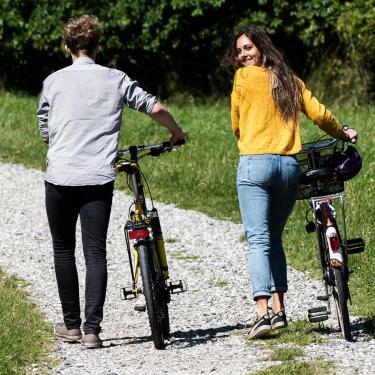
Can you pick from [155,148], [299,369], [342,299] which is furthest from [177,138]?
[299,369]

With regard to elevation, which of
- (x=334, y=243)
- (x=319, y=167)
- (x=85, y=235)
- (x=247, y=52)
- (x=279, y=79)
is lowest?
(x=334, y=243)

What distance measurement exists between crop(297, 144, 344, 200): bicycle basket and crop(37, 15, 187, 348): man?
2.40 feet

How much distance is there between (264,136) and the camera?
6645 mm

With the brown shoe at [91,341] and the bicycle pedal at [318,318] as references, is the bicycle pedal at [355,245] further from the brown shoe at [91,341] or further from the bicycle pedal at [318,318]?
the brown shoe at [91,341]

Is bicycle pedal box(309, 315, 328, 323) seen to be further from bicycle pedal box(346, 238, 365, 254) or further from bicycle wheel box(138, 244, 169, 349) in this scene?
bicycle wheel box(138, 244, 169, 349)

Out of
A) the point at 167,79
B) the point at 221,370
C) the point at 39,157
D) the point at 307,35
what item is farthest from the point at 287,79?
the point at 167,79

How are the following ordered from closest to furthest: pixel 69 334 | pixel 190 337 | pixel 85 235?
pixel 85 235 → pixel 69 334 → pixel 190 337

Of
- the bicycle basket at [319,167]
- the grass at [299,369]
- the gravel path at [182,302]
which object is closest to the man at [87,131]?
the gravel path at [182,302]

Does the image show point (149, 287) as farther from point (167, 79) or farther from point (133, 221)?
point (167, 79)

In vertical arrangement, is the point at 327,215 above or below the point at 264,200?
below

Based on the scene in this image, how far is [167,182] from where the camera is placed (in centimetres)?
1435

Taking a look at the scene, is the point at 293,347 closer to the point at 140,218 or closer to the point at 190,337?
the point at 190,337

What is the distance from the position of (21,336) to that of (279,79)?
2121mm

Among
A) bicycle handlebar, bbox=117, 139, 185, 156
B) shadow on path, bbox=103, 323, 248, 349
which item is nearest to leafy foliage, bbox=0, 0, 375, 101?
shadow on path, bbox=103, 323, 248, 349
